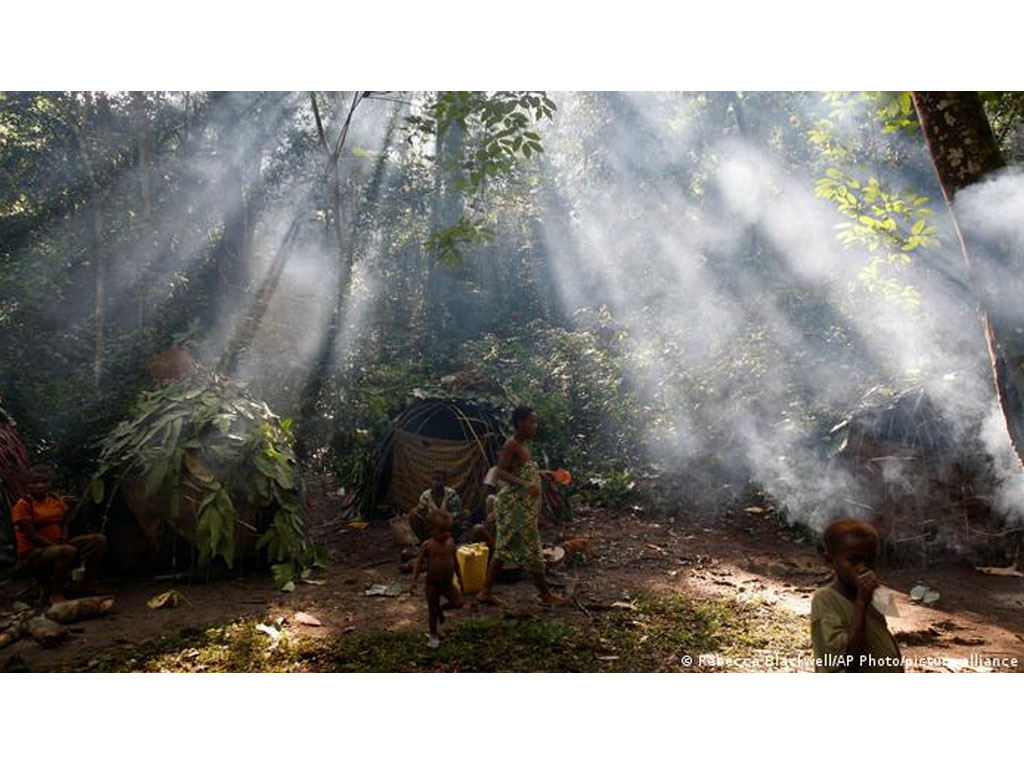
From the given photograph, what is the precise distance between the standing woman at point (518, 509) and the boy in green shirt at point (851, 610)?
2.24 m

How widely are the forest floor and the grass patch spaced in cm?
1

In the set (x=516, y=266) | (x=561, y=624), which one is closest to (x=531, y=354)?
(x=516, y=266)

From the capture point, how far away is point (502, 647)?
3965mm

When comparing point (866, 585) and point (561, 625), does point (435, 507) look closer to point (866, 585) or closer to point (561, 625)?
point (561, 625)

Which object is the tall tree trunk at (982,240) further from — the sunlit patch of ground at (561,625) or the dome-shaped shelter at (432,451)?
the dome-shaped shelter at (432,451)

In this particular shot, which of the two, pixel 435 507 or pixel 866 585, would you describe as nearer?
pixel 866 585

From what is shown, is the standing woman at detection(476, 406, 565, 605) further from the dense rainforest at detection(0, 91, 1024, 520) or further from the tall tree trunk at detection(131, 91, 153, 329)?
the tall tree trunk at detection(131, 91, 153, 329)

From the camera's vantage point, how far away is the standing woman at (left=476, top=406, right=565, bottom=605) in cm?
446

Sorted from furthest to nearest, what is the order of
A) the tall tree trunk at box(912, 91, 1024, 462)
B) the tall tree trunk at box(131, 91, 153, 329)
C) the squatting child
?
the tall tree trunk at box(131, 91, 153, 329)
the squatting child
the tall tree trunk at box(912, 91, 1024, 462)

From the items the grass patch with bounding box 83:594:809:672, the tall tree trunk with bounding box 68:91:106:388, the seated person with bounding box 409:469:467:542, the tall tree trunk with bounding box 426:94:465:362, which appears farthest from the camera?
the tall tree trunk with bounding box 426:94:465:362

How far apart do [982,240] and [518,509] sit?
3.04 metres

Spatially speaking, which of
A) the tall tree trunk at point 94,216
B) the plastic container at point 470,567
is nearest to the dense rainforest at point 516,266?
the tall tree trunk at point 94,216

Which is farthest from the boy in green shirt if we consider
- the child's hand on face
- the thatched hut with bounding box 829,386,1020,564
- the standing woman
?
the thatched hut with bounding box 829,386,1020,564

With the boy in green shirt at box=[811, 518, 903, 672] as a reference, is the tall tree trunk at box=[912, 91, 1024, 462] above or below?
above
